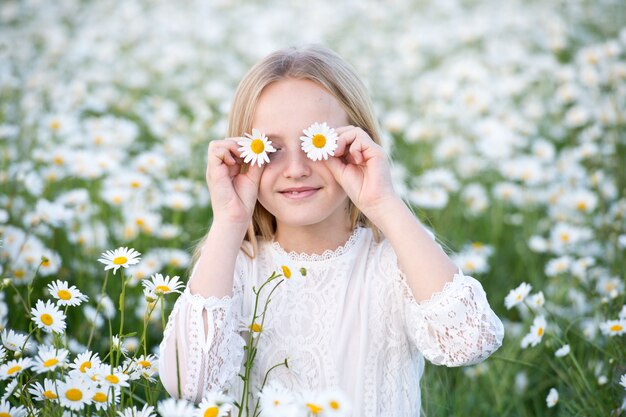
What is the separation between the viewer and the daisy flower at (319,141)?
4.98ft

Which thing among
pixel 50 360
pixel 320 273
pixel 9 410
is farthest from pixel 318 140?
pixel 9 410

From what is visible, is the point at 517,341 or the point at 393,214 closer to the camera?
the point at 393,214

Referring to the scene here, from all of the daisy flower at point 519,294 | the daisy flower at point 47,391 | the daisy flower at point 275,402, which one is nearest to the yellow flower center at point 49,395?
the daisy flower at point 47,391

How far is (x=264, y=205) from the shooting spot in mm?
1679

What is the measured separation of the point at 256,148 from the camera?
5.11 ft

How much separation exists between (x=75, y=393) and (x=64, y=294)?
22 cm

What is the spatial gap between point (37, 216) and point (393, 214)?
55.4 inches

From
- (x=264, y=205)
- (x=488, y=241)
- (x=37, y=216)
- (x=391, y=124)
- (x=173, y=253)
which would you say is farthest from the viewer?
(x=391, y=124)

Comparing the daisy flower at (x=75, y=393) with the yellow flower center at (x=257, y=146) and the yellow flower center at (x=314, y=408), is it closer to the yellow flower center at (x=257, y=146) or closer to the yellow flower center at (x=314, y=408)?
the yellow flower center at (x=314, y=408)

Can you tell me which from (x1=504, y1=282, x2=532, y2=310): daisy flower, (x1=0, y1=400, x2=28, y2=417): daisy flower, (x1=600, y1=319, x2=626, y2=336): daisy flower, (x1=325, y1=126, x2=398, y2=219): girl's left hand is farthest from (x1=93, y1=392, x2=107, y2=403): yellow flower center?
(x1=600, y1=319, x2=626, y2=336): daisy flower

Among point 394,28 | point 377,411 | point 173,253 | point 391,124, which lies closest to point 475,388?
point 377,411

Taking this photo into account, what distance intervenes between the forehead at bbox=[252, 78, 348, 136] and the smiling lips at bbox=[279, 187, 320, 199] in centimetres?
12

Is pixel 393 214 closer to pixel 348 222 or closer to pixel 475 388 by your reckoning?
pixel 348 222

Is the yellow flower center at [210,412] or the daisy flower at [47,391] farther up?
the daisy flower at [47,391]
